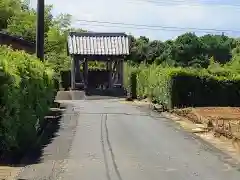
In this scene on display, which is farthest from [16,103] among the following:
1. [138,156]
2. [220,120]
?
[220,120]

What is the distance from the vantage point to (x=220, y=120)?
22.9m

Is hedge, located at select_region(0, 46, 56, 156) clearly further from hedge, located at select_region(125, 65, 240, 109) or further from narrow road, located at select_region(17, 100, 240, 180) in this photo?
hedge, located at select_region(125, 65, 240, 109)

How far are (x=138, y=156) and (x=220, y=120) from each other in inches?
385

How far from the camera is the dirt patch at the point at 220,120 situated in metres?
18.4

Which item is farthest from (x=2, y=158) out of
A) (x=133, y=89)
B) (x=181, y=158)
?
(x=133, y=89)

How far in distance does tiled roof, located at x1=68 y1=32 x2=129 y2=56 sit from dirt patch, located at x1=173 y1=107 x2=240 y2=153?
21499mm

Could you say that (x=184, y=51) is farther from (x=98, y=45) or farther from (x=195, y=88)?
(x=195, y=88)

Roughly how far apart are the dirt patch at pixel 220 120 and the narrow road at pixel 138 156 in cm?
109

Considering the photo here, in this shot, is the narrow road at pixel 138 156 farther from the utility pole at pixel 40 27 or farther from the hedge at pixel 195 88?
the utility pole at pixel 40 27

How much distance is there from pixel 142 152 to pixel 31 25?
222 feet

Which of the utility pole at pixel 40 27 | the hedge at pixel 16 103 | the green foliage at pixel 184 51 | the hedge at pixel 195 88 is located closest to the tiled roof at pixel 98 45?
the green foliage at pixel 184 51

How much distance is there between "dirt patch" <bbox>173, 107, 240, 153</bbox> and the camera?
1842cm

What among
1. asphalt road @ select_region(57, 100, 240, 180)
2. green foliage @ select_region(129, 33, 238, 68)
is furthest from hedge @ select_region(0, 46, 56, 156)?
green foliage @ select_region(129, 33, 238, 68)

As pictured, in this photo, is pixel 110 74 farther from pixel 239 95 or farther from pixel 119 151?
pixel 119 151
